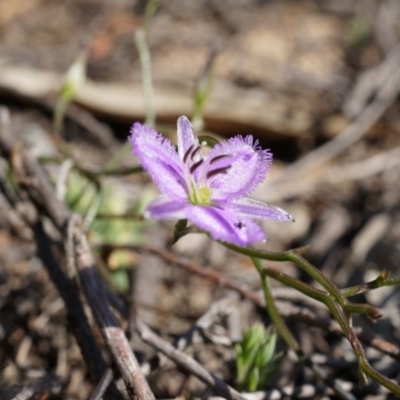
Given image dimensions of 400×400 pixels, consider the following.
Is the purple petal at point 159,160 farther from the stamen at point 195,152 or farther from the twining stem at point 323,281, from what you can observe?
the twining stem at point 323,281

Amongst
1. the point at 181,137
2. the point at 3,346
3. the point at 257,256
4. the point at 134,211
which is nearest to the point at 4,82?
the point at 134,211

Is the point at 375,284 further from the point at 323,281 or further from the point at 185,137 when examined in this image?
the point at 185,137

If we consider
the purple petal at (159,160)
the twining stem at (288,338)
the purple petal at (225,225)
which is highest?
the purple petal at (159,160)

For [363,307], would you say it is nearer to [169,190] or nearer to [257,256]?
[257,256]

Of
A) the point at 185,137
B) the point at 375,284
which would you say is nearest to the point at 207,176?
the point at 185,137

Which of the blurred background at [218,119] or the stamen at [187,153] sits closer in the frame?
the stamen at [187,153]

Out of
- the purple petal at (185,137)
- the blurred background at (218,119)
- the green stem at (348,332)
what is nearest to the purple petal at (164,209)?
the purple petal at (185,137)
